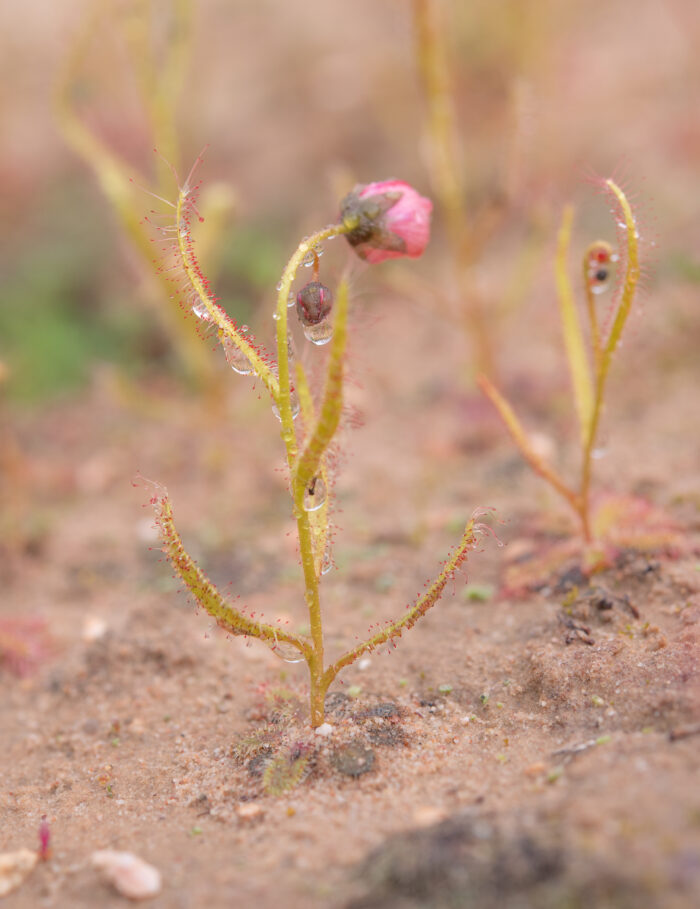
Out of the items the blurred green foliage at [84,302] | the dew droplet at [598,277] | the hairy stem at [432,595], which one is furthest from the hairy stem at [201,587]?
the blurred green foliage at [84,302]

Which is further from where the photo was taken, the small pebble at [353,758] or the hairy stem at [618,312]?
the hairy stem at [618,312]

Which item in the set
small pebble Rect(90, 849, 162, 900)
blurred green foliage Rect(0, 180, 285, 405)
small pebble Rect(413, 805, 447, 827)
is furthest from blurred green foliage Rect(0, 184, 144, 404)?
small pebble Rect(413, 805, 447, 827)

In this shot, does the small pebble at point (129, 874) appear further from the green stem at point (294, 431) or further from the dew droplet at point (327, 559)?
the dew droplet at point (327, 559)

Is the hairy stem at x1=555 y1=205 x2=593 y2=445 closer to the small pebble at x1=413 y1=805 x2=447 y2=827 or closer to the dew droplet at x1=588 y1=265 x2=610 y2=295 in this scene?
the dew droplet at x1=588 y1=265 x2=610 y2=295

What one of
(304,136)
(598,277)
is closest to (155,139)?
(598,277)

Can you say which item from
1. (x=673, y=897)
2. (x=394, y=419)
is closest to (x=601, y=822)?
(x=673, y=897)

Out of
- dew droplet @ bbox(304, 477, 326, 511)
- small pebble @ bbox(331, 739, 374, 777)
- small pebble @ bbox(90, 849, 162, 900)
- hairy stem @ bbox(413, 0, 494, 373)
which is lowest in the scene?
small pebble @ bbox(90, 849, 162, 900)
